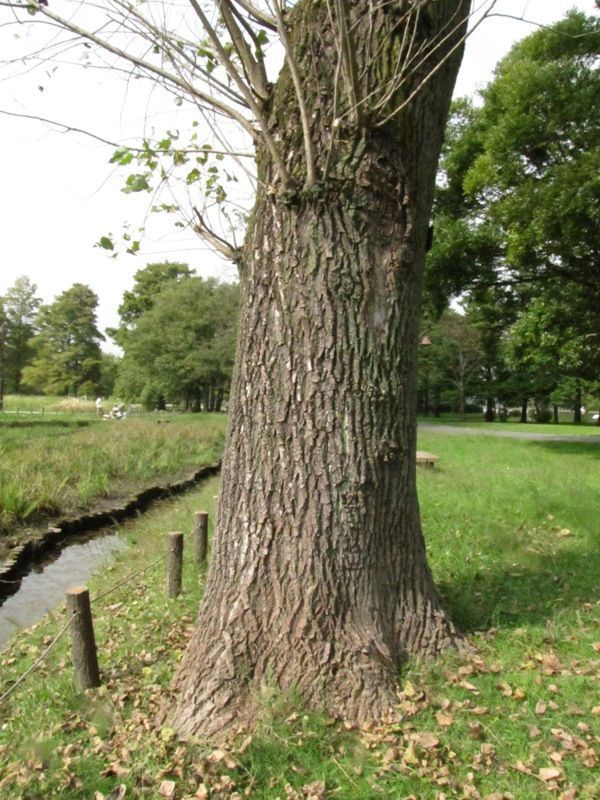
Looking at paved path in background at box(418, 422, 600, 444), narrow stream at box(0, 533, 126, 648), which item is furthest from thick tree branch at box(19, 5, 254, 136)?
paved path in background at box(418, 422, 600, 444)

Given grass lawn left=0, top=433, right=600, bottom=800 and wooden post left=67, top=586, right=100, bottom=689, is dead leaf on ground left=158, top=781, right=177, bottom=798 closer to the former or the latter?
grass lawn left=0, top=433, right=600, bottom=800

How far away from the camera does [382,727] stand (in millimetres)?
2885

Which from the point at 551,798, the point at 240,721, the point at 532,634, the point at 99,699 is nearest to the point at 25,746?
the point at 99,699

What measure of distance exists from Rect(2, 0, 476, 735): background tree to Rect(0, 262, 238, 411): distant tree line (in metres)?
35.0

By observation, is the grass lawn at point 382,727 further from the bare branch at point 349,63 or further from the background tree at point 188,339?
the background tree at point 188,339

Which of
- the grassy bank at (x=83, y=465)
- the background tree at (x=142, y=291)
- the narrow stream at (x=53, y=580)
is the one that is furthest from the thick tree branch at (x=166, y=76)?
the background tree at (x=142, y=291)

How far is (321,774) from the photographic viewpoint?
2.67 meters

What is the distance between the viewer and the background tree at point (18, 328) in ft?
172

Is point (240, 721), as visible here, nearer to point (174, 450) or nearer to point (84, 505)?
point (84, 505)

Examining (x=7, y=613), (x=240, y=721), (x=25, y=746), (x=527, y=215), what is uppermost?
(x=527, y=215)

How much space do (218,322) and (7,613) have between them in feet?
114

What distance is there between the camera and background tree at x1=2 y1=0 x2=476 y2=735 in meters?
2.97

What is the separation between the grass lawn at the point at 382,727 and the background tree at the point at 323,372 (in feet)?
0.62

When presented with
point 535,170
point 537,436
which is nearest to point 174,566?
point 535,170
